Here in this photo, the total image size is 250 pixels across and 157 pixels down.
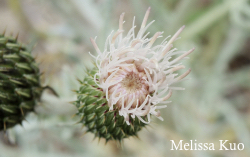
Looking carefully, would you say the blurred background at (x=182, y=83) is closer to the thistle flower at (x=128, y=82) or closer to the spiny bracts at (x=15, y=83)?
the spiny bracts at (x=15, y=83)

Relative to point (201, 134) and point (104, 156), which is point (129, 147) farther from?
point (201, 134)

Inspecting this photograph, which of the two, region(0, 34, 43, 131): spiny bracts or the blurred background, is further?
the blurred background

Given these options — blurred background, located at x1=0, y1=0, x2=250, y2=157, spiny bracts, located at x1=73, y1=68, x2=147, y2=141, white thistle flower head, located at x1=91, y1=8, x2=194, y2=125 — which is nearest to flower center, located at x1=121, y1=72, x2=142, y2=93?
white thistle flower head, located at x1=91, y1=8, x2=194, y2=125

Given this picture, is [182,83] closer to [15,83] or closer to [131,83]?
[131,83]

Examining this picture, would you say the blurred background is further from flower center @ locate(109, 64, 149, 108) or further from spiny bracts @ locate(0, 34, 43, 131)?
flower center @ locate(109, 64, 149, 108)

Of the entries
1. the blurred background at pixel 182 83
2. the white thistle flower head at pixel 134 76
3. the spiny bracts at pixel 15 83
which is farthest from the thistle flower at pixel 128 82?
the blurred background at pixel 182 83

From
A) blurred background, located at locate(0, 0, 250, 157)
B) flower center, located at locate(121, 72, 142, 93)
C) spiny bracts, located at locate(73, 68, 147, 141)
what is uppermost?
blurred background, located at locate(0, 0, 250, 157)

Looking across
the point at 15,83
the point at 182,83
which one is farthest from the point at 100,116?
the point at 182,83
